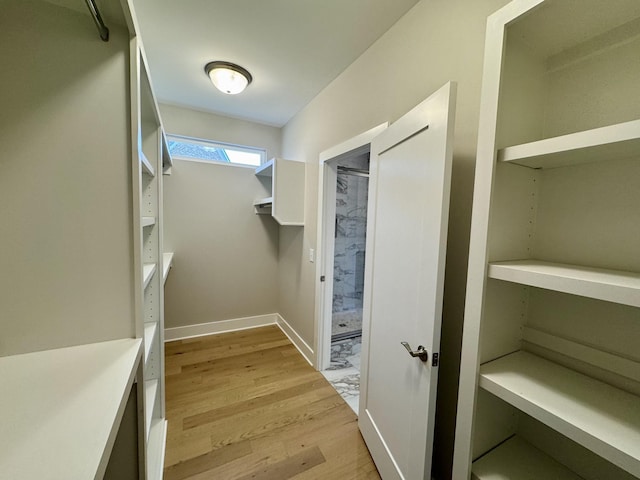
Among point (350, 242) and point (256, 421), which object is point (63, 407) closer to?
point (256, 421)

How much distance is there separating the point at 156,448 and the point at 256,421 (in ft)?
1.95

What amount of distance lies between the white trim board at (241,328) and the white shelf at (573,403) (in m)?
1.92

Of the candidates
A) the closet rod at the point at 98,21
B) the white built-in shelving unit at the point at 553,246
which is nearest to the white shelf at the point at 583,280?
the white built-in shelving unit at the point at 553,246

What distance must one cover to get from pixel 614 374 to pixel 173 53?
2984mm

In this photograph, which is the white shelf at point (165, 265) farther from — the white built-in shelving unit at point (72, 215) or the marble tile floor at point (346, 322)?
the marble tile floor at point (346, 322)

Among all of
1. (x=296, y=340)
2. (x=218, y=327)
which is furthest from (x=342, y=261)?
(x=218, y=327)

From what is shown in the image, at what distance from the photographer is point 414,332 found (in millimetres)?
1090

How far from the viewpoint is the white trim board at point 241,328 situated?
8.87 ft

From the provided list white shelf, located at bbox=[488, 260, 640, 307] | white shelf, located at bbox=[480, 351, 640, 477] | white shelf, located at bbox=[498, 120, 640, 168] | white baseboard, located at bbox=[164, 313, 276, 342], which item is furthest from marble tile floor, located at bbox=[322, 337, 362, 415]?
Answer: white shelf, located at bbox=[498, 120, 640, 168]

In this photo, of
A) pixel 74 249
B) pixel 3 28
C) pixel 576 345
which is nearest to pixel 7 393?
pixel 74 249

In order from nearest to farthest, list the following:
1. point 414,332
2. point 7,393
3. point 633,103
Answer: point 7,393 < point 633,103 < point 414,332

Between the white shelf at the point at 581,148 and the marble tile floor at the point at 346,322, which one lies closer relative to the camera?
the white shelf at the point at 581,148

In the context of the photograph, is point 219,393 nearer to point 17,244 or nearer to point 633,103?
point 17,244

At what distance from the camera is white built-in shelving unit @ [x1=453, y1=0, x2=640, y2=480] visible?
2.23 feet
